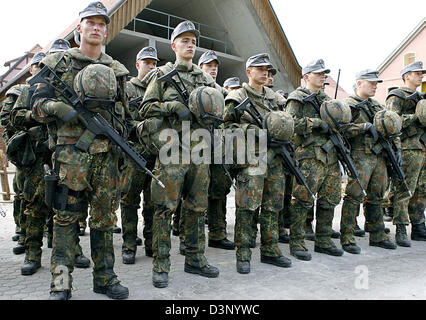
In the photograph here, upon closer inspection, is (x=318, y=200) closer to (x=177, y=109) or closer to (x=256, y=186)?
(x=256, y=186)

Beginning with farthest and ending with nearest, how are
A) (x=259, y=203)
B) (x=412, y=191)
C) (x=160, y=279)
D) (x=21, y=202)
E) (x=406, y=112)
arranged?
(x=406, y=112)
(x=412, y=191)
(x=21, y=202)
(x=259, y=203)
(x=160, y=279)

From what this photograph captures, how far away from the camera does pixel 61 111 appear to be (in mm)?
3023

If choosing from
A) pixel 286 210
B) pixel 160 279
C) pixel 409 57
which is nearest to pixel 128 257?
pixel 160 279

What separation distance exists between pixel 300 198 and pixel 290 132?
3.15 feet

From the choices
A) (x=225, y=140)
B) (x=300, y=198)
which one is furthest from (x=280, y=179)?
(x=225, y=140)

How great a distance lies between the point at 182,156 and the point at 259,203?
1.13 meters

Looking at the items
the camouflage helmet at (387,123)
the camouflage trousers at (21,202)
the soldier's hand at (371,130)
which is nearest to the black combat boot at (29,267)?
the camouflage trousers at (21,202)

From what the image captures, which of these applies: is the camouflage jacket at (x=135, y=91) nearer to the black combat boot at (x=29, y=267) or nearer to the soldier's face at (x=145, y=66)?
the soldier's face at (x=145, y=66)

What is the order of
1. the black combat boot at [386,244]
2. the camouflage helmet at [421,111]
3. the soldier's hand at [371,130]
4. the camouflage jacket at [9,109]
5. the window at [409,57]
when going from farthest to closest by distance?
the window at [409,57], the camouflage helmet at [421,111], the black combat boot at [386,244], the soldier's hand at [371,130], the camouflage jacket at [9,109]

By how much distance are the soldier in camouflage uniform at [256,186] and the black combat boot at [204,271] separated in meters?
0.35

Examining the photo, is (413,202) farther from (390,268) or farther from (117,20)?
(117,20)

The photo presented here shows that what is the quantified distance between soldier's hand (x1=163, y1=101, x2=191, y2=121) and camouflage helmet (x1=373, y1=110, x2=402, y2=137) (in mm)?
3046

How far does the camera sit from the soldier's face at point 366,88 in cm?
545

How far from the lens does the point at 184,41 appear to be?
4.07 metres
